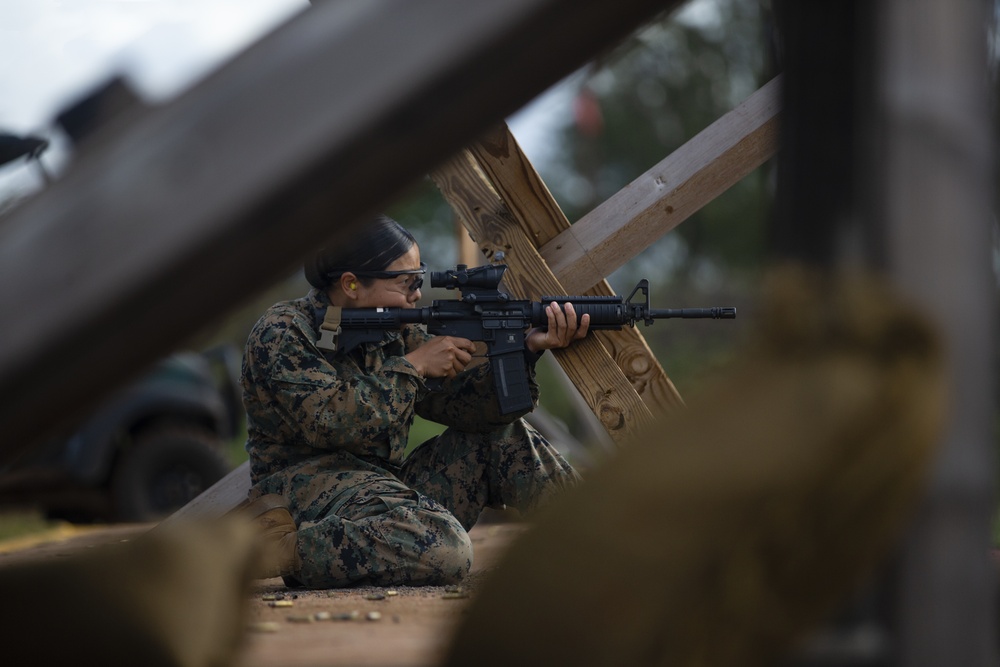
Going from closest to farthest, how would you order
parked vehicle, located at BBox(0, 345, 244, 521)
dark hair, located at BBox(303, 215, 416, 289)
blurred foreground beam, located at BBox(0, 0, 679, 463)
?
blurred foreground beam, located at BBox(0, 0, 679, 463)
dark hair, located at BBox(303, 215, 416, 289)
parked vehicle, located at BBox(0, 345, 244, 521)

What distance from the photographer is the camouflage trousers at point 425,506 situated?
3781mm

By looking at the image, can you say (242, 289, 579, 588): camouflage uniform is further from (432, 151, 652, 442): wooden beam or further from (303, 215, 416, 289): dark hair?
(432, 151, 652, 442): wooden beam

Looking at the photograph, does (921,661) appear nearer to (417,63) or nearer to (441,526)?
(417,63)

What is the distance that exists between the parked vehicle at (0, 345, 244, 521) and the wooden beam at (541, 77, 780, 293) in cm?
486

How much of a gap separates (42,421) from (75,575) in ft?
0.95

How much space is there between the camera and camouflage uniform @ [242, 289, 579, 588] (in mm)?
3791

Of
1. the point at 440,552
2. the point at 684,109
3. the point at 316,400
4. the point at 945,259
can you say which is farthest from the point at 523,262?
the point at 684,109

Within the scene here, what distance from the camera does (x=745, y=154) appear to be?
3.94 meters

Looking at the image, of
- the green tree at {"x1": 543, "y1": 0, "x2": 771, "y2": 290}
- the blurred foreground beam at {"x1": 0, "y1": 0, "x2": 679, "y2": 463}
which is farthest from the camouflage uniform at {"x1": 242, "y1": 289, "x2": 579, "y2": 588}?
the green tree at {"x1": 543, "y1": 0, "x2": 771, "y2": 290}

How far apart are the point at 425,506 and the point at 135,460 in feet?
15.7

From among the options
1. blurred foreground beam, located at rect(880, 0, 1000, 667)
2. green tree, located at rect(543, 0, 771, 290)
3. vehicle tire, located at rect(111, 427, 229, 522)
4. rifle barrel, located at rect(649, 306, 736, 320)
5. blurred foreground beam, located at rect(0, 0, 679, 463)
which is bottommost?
green tree, located at rect(543, 0, 771, 290)

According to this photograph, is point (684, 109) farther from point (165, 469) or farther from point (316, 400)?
point (316, 400)

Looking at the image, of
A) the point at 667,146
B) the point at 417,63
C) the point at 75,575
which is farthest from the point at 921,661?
the point at 667,146

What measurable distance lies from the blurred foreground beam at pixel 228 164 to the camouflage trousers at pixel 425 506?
2608mm
